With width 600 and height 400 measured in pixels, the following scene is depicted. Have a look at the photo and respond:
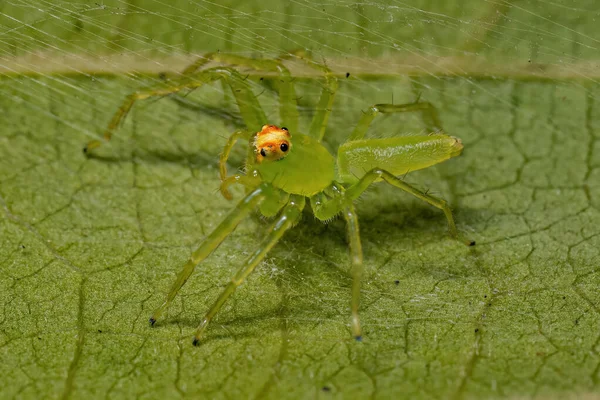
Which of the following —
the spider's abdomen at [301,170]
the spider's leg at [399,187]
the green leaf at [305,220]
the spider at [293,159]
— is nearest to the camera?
the green leaf at [305,220]

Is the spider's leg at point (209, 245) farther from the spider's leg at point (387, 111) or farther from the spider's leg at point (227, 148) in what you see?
the spider's leg at point (387, 111)

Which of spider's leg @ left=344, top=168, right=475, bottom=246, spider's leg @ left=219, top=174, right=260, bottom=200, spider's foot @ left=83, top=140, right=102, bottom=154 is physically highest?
spider's leg @ left=344, top=168, right=475, bottom=246

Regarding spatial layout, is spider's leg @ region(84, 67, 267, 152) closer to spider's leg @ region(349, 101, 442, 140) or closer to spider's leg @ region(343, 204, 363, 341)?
spider's leg @ region(349, 101, 442, 140)

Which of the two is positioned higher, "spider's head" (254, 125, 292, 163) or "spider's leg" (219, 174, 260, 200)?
"spider's head" (254, 125, 292, 163)

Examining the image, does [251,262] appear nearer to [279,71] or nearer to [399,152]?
[399,152]

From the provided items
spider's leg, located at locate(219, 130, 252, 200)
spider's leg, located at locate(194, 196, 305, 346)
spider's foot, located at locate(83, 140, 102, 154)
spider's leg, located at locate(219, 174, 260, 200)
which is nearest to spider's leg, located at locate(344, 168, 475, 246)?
spider's leg, located at locate(194, 196, 305, 346)

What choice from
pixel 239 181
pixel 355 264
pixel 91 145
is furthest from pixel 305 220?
pixel 91 145

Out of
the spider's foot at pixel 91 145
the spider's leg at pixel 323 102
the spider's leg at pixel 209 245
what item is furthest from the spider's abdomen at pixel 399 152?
the spider's foot at pixel 91 145
